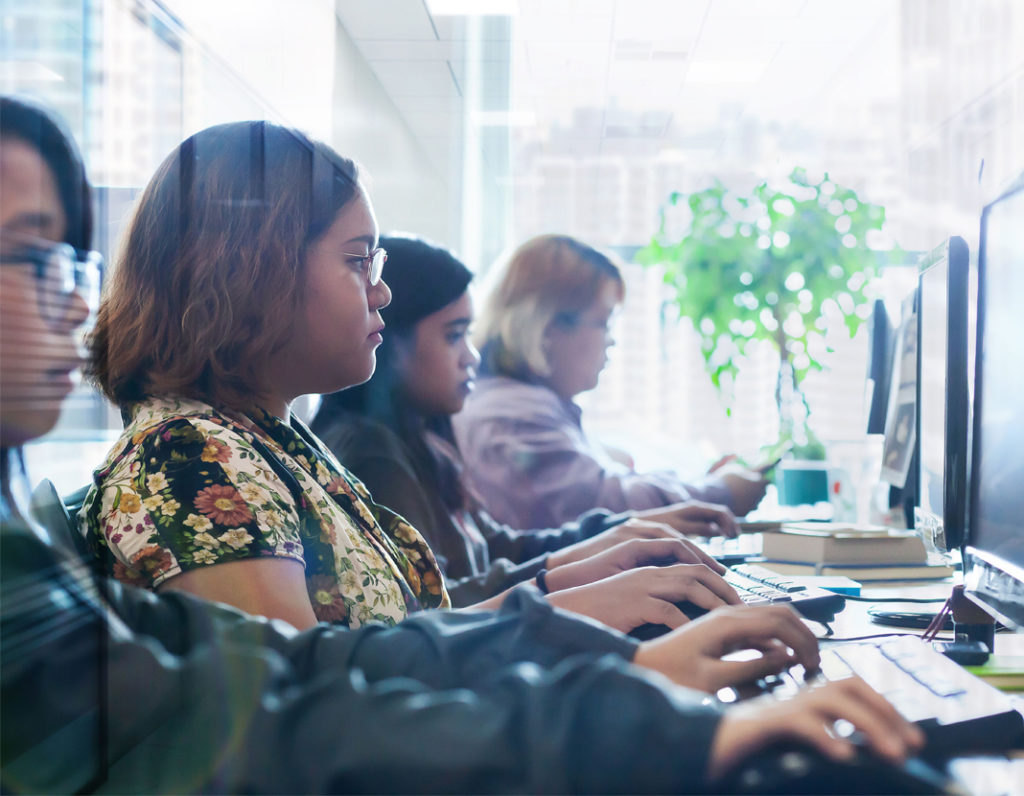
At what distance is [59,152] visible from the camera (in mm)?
586

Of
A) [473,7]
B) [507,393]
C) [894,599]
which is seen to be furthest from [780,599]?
[473,7]

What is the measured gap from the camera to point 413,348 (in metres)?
1.42

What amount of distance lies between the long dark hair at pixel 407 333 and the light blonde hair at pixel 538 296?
2.21 ft

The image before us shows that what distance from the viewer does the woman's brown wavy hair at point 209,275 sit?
0.80m

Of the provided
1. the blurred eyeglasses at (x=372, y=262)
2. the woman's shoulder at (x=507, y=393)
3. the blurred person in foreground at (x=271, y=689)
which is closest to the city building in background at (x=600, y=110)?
the blurred person in foreground at (x=271, y=689)

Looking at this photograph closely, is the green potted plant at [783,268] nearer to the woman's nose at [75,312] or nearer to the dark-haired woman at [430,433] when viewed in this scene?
the dark-haired woman at [430,433]

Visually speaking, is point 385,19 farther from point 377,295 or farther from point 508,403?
point 377,295

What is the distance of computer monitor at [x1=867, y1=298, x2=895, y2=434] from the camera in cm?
156

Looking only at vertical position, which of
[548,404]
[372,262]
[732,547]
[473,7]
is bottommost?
[732,547]

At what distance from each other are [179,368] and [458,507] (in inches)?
29.6

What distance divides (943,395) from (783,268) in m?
1.53

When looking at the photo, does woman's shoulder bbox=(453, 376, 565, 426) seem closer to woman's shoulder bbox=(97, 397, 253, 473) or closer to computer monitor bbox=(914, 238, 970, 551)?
computer monitor bbox=(914, 238, 970, 551)

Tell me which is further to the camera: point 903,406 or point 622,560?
point 903,406

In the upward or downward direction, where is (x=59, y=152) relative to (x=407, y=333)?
upward
